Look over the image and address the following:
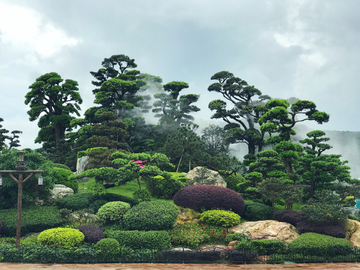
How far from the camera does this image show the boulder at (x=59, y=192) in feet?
94.7

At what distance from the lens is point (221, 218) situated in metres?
25.6

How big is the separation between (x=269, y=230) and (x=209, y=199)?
5364mm

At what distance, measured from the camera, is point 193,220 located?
26.8 m

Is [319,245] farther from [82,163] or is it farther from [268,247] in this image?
[82,163]

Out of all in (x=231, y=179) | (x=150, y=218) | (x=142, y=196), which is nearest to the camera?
(x=150, y=218)

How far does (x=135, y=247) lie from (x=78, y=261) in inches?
147

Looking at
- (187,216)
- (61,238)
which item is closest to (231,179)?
(187,216)

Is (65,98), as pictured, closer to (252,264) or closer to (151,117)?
(151,117)

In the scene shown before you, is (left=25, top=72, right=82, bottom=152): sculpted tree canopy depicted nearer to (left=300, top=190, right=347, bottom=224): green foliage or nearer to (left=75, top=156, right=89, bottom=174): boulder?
(left=75, top=156, right=89, bottom=174): boulder

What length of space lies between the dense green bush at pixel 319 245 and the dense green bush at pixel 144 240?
7502mm

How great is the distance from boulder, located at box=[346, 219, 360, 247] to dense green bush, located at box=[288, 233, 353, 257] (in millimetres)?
2057

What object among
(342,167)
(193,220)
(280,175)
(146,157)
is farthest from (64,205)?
(342,167)

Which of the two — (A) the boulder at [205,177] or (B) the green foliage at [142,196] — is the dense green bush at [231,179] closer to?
(A) the boulder at [205,177]

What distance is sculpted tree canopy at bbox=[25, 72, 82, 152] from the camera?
5141cm
